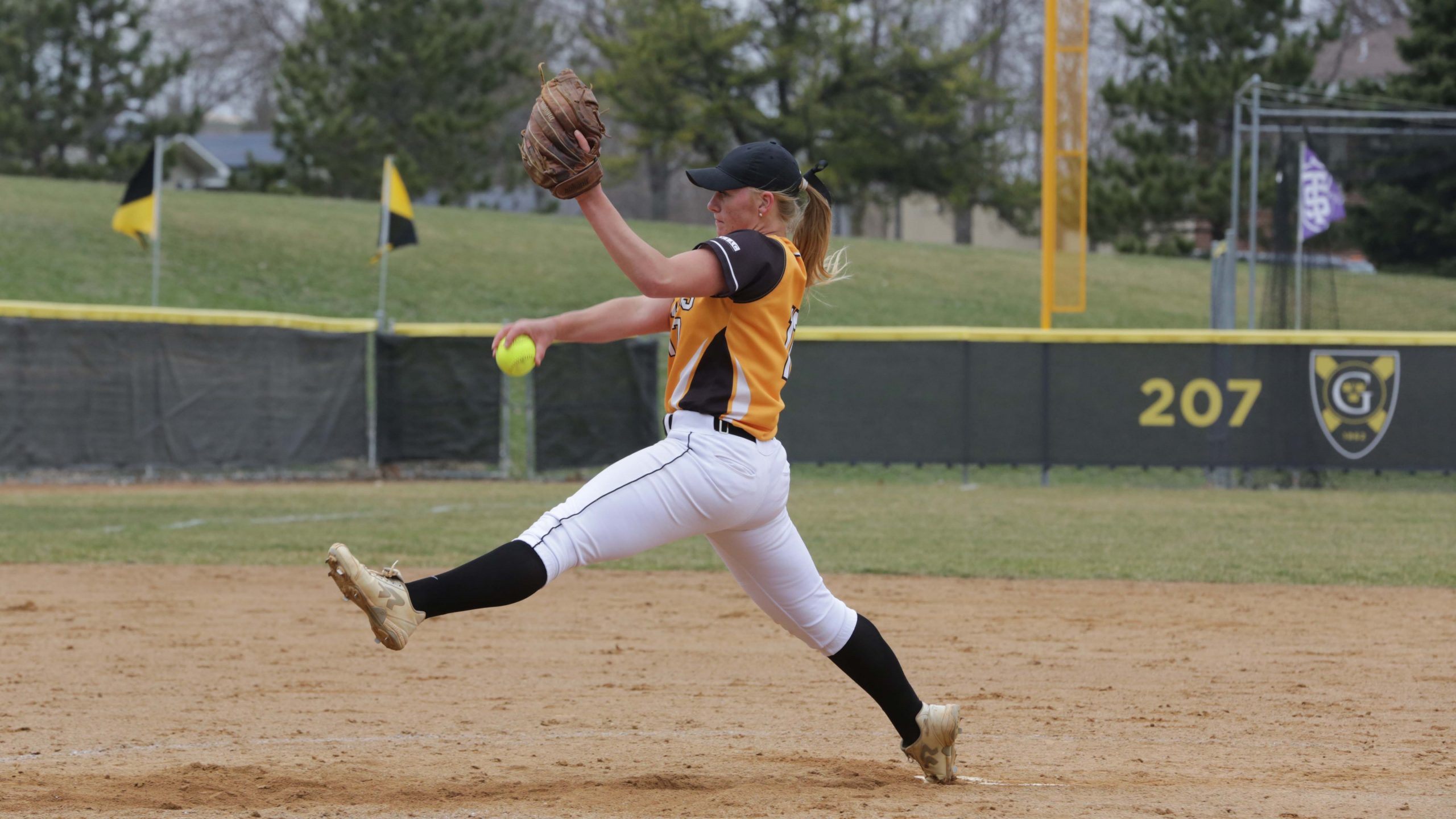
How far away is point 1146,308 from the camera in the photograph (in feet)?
94.9

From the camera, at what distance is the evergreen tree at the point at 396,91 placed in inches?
1388

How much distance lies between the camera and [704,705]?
5.65 metres

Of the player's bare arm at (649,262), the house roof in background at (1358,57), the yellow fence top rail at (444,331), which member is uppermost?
the house roof in background at (1358,57)

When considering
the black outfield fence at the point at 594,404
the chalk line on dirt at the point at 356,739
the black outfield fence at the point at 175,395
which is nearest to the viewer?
the chalk line on dirt at the point at 356,739

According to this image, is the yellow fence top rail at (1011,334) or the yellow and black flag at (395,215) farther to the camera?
the yellow and black flag at (395,215)

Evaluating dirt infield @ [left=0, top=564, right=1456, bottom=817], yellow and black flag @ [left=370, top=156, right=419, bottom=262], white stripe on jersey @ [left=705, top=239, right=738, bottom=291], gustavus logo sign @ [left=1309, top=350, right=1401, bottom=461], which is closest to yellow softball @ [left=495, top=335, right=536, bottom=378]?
white stripe on jersey @ [left=705, top=239, right=738, bottom=291]

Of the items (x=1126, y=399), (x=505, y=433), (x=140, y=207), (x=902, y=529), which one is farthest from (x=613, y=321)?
(x=140, y=207)

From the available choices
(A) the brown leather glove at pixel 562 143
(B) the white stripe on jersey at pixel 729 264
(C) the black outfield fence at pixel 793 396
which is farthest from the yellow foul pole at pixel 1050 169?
(A) the brown leather glove at pixel 562 143

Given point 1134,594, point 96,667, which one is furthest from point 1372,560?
point 96,667

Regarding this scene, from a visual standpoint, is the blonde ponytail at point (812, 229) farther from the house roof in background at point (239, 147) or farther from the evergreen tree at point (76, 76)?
the house roof in background at point (239, 147)

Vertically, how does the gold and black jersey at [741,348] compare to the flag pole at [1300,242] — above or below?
below

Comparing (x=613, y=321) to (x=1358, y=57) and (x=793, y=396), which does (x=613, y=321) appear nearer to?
(x=793, y=396)

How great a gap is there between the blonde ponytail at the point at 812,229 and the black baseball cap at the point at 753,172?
0.40 ft

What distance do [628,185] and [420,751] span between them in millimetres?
53001
